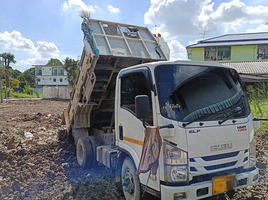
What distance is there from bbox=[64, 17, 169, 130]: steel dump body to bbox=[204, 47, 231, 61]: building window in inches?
813

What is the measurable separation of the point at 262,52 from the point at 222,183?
984 inches

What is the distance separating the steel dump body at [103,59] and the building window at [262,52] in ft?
73.3

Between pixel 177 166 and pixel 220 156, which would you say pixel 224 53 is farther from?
pixel 177 166

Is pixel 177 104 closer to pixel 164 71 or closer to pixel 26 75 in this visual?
pixel 164 71

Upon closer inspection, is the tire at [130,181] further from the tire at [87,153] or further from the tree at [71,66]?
the tree at [71,66]

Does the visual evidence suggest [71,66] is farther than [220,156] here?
Yes

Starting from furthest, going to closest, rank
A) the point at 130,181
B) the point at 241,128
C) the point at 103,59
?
1. the point at 103,59
2. the point at 130,181
3. the point at 241,128

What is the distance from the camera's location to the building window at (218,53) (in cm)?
2459

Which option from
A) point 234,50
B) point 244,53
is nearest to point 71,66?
point 234,50

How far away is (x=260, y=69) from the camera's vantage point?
53.8 feet

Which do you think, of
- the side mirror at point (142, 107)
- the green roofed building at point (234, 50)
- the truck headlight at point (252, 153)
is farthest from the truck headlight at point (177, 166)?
the green roofed building at point (234, 50)

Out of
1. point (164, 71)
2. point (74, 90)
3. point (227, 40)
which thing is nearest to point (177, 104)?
point (164, 71)

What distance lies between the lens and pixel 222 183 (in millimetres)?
3055

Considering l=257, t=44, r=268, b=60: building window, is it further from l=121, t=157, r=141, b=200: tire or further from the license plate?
l=121, t=157, r=141, b=200: tire
